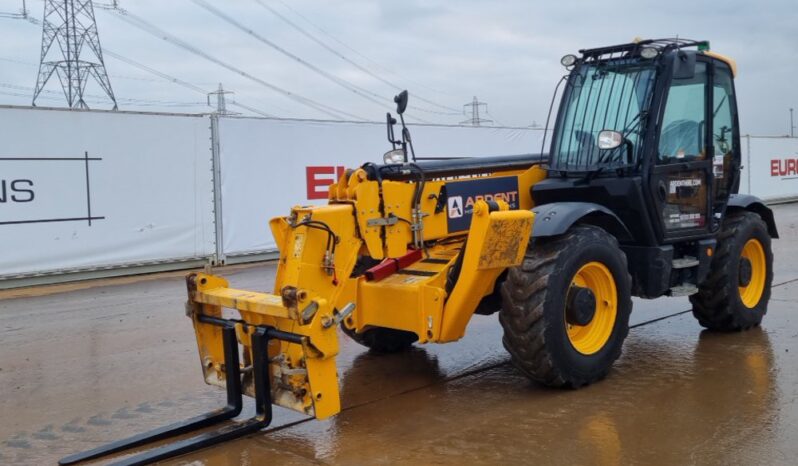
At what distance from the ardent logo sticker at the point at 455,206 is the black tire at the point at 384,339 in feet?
3.93

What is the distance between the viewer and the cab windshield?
613 centimetres

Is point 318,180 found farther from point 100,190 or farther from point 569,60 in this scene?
point 569,60

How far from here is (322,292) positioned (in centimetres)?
512

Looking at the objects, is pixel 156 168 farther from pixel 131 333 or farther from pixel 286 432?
pixel 286 432

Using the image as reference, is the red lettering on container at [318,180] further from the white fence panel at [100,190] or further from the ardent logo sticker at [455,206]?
the ardent logo sticker at [455,206]

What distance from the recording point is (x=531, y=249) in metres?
5.32

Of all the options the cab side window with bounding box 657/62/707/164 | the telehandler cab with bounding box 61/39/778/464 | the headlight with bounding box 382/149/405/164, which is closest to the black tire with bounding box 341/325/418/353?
the telehandler cab with bounding box 61/39/778/464

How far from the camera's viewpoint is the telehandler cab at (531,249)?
471cm

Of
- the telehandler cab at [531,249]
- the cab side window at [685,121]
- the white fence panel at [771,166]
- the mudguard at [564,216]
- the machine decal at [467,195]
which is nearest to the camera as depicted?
the telehandler cab at [531,249]

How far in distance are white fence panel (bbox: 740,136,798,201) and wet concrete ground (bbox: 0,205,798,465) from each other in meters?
18.3

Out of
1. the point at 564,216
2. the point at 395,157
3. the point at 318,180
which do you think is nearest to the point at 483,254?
the point at 564,216

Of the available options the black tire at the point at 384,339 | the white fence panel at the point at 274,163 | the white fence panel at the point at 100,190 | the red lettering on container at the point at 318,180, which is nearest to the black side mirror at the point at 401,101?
the black tire at the point at 384,339

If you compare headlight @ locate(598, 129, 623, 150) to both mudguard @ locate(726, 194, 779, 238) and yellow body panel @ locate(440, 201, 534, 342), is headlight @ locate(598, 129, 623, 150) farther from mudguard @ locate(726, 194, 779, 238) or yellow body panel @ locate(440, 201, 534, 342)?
mudguard @ locate(726, 194, 779, 238)

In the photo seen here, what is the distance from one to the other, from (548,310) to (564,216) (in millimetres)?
694
